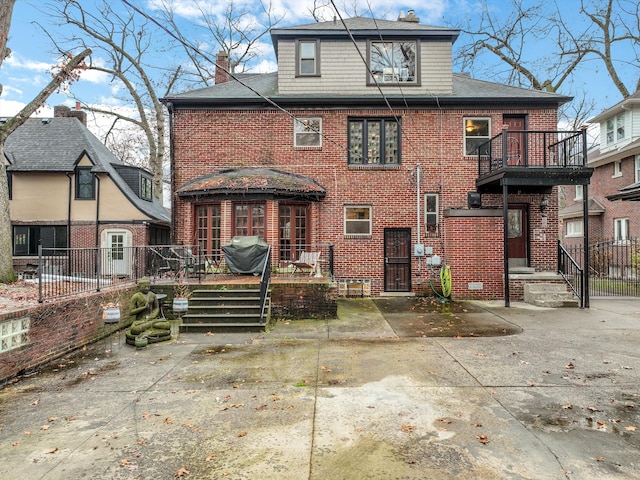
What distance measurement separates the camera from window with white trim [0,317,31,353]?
520 cm

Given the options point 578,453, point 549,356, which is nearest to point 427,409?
point 578,453

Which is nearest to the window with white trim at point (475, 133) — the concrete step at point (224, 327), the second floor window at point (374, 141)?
the second floor window at point (374, 141)

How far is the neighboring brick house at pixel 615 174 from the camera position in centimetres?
1868

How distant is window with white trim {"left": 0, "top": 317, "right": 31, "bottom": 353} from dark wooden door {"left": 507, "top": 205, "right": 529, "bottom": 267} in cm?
1322

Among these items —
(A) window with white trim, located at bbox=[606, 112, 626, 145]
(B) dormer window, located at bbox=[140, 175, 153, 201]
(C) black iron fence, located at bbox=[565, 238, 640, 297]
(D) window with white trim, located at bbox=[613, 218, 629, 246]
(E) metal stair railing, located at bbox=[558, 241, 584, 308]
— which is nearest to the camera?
(E) metal stair railing, located at bbox=[558, 241, 584, 308]

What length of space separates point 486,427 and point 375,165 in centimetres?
1026

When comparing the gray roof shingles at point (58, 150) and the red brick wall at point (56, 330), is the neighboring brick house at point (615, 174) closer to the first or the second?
the red brick wall at point (56, 330)

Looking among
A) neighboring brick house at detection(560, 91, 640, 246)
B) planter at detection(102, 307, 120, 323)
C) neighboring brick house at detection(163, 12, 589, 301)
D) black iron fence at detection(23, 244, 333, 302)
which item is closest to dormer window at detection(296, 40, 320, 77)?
neighboring brick house at detection(163, 12, 589, 301)

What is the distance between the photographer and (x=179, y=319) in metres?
9.23

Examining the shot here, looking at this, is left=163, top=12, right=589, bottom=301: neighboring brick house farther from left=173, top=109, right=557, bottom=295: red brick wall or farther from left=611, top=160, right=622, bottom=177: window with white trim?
left=611, top=160, right=622, bottom=177: window with white trim

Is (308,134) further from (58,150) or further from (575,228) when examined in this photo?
(575,228)

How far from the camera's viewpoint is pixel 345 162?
13.0 meters

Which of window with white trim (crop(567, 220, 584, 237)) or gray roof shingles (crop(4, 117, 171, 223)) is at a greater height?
gray roof shingles (crop(4, 117, 171, 223))

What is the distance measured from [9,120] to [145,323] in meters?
9.17
